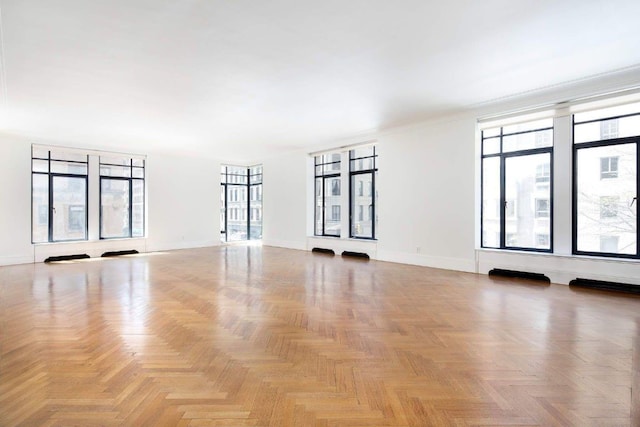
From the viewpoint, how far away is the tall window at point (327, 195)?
926cm

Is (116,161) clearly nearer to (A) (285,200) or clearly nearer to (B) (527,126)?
(A) (285,200)

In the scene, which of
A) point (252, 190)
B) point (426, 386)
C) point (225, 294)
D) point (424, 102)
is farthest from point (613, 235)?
point (252, 190)

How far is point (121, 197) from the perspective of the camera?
30.6ft

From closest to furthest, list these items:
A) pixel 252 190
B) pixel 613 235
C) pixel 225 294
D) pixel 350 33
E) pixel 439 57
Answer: pixel 350 33, pixel 439 57, pixel 225 294, pixel 613 235, pixel 252 190

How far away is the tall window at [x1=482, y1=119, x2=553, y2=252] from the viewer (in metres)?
5.70

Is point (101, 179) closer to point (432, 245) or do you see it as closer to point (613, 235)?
point (432, 245)

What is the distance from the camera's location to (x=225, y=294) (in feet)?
15.0

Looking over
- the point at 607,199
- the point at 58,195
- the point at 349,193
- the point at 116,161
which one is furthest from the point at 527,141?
the point at 58,195

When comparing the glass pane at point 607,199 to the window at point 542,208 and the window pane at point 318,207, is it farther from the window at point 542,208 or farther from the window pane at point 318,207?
the window pane at point 318,207

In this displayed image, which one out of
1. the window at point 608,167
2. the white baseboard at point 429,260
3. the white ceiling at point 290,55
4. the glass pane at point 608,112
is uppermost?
the white ceiling at point 290,55

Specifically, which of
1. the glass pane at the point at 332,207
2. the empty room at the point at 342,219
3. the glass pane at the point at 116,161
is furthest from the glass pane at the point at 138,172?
the glass pane at the point at 332,207

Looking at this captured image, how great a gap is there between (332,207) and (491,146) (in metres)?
4.29

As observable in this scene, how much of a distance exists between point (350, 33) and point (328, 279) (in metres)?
3.63

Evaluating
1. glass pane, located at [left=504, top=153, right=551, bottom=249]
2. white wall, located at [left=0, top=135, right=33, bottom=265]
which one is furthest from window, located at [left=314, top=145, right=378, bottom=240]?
white wall, located at [left=0, top=135, right=33, bottom=265]
